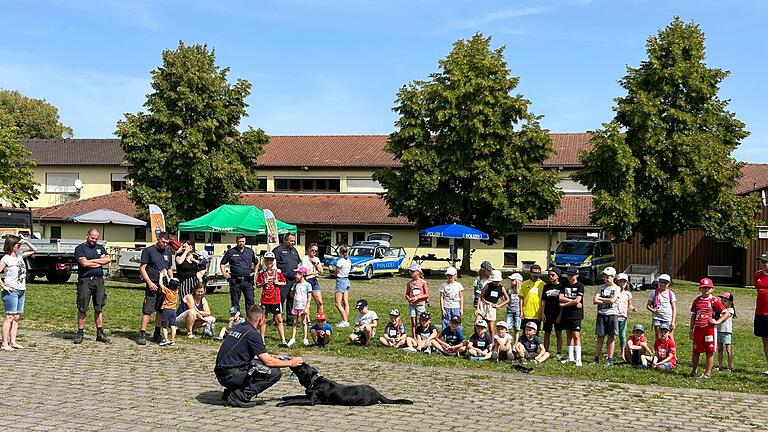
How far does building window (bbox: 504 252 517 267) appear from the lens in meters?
47.7

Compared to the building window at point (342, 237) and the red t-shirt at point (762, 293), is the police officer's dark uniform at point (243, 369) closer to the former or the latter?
the red t-shirt at point (762, 293)

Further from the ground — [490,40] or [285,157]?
[490,40]

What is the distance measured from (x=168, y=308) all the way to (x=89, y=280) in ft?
4.48

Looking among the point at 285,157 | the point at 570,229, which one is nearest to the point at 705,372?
the point at 570,229

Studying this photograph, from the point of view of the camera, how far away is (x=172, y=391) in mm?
10195

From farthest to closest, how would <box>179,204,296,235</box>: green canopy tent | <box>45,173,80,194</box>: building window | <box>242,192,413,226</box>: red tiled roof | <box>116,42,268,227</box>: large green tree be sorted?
<box>45,173,80,194</box>: building window < <box>242,192,413,226</box>: red tiled roof < <box>116,42,268,227</box>: large green tree < <box>179,204,296,235</box>: green canopy tent

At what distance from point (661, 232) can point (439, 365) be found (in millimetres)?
27593

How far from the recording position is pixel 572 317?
544 inches

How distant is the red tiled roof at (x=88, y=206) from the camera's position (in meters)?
51.3

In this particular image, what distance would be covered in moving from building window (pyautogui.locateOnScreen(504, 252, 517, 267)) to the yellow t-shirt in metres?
33.1

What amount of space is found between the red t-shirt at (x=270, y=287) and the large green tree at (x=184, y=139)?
1049 inches

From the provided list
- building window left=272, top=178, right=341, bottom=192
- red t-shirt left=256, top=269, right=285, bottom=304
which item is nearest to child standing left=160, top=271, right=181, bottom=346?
red t-shirt left=256, top=269, right=285, bottom=304

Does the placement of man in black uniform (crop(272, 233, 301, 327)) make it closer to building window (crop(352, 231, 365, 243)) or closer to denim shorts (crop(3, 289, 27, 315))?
denim shorts (crop(3, 289, 27, 315))

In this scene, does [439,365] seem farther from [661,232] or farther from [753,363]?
[661,232]
